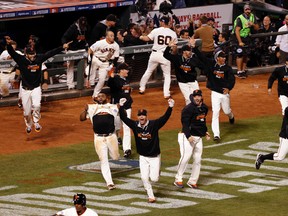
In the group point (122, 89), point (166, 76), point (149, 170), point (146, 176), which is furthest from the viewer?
point (166, 76)

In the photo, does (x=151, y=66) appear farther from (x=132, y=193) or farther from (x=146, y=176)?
(x=146, y=176)

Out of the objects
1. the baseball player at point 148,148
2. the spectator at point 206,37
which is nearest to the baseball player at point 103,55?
the spectator at point 206,37

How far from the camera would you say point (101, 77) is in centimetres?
2952

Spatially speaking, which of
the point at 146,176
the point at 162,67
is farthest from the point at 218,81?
the point at 146,176

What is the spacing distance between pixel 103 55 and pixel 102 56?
0.24ft

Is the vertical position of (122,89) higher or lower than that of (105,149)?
higher

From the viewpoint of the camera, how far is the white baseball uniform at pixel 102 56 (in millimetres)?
29172

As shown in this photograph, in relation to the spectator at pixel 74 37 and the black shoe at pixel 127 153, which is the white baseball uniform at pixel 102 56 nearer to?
the spectator at pixel 74 37

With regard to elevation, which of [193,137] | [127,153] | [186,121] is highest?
[186,121]

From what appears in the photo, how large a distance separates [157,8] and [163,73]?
5.41 meters

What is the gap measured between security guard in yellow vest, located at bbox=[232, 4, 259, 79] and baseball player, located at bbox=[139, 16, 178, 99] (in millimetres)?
4126

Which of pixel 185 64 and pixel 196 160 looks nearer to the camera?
pixel 196 160

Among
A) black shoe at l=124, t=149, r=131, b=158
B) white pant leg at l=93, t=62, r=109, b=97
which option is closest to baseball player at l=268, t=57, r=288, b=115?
black shoe at l=124, t=149, r=131, b=158

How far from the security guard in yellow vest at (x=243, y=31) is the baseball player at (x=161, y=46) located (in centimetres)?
413
